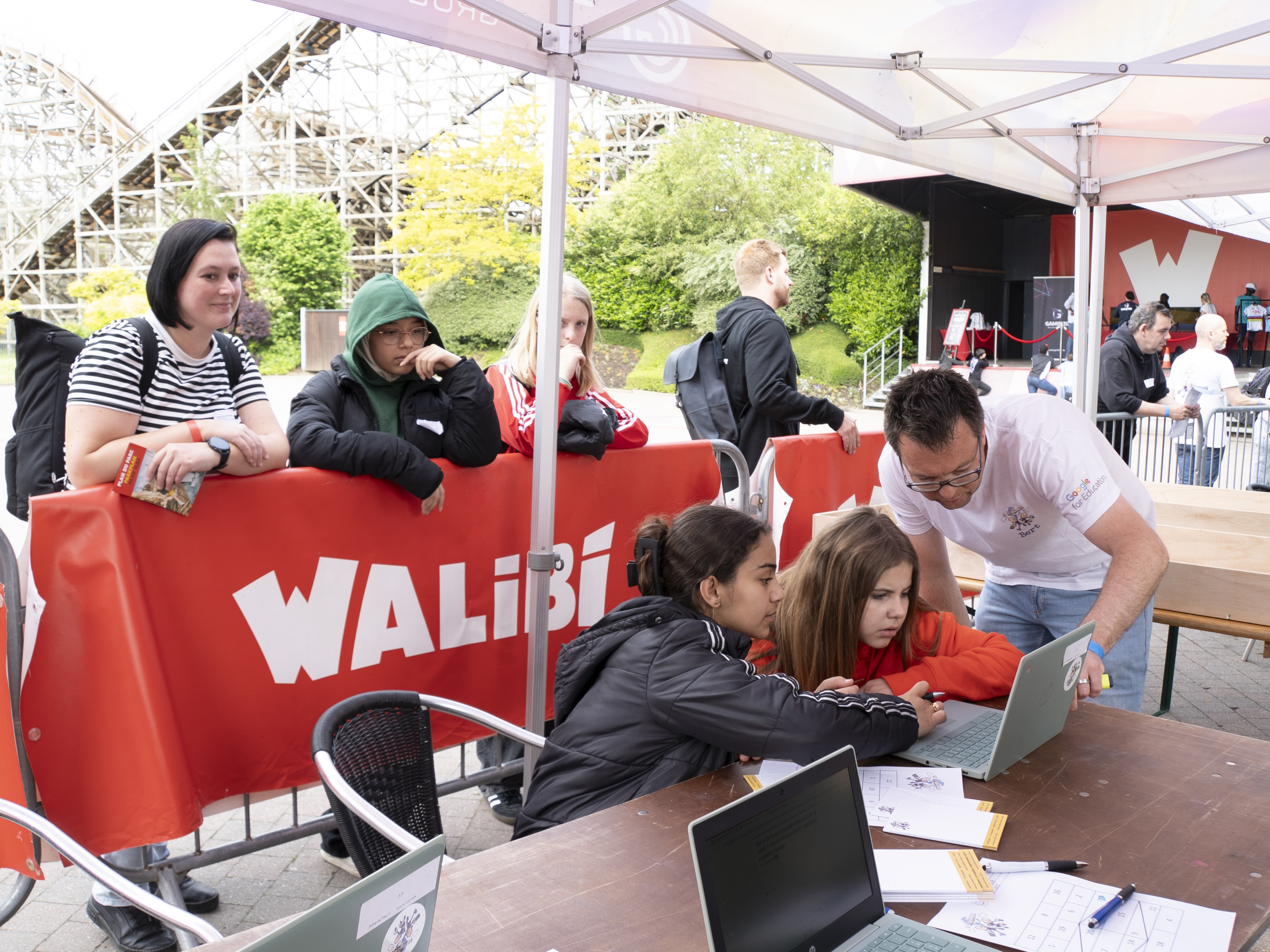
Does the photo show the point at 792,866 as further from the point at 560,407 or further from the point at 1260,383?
the point at 1260,383

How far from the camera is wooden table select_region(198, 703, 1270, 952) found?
1.38 m

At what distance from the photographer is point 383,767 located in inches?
84.4

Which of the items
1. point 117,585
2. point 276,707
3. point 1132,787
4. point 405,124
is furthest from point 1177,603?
point 405,124

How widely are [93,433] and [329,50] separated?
52.5m

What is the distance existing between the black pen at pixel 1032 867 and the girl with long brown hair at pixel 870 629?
2.77 feet

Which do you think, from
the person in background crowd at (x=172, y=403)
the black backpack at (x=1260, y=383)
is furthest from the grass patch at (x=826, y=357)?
the person in background crowd at (x=172, y=403)

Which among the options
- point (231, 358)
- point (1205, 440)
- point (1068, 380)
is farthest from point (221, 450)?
point (1068, 380)

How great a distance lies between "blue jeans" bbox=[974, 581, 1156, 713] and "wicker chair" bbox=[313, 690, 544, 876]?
5.44 feet

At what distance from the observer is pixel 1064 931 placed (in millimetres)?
1394

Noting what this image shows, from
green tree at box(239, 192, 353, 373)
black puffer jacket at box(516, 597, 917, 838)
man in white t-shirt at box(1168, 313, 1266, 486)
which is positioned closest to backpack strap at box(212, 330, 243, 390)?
black puffer jacket at box(516, 597, 917, 838)

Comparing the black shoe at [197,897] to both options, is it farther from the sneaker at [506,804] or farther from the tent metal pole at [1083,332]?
the tent metal pole at [1083,332]

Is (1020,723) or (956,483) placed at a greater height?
(956,483)

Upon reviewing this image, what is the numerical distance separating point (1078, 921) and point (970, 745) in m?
0.69

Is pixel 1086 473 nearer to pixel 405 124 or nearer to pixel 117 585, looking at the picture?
pixel 117 585
